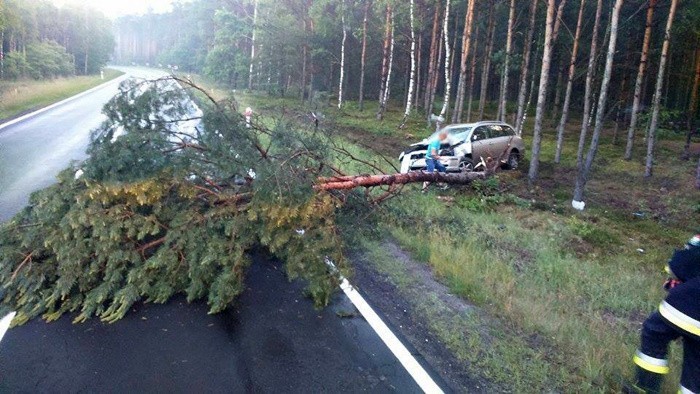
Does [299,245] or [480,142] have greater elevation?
[480,142]

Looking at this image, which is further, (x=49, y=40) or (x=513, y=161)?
(x=49, y=40)

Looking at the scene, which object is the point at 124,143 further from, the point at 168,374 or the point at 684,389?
the point at 684,389

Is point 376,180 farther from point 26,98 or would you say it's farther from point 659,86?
point 26,98

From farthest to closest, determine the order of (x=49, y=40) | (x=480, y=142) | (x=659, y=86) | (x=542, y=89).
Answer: (x=49, y=40), (x=659, y=86), (x=480, y=142), (x=542, y=89)

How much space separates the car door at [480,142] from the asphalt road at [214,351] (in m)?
10.5

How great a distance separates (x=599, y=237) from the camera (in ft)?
34.2

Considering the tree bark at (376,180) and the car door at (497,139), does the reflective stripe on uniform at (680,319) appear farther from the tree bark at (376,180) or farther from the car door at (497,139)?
the car door at (497,139)

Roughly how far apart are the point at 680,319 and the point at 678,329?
76mm

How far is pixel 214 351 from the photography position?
173 inches

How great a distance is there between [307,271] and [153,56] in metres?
121

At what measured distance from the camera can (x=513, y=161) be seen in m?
17.6

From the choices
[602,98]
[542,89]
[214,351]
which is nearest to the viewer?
[214,351]

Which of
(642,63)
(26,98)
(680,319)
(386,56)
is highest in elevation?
(386,56)

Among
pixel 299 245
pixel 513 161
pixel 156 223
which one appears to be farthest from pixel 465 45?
pixel 156 223
